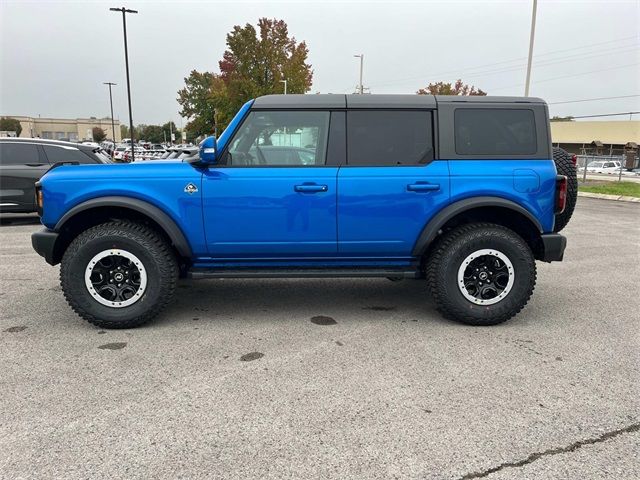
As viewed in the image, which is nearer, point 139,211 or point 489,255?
point 139,211

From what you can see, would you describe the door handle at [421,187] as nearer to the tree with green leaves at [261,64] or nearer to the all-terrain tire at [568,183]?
the all-terrain tire at [568,183]

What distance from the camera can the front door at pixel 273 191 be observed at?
3967 mm

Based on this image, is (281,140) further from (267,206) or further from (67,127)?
(67,127)

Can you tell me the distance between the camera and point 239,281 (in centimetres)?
567

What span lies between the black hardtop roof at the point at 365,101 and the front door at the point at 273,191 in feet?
0.27

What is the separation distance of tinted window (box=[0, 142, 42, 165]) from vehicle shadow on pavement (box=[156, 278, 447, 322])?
5.95m

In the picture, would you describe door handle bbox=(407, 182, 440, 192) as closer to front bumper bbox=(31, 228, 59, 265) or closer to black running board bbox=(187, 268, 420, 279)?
black running board bbox=(187, 268, 420, 279)

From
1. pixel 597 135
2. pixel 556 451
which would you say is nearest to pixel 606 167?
pixel 597 135

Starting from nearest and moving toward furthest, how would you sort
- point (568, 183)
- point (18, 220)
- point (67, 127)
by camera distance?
1. point (568, 183)
2. point (18, 220)
3. point (67, 127)

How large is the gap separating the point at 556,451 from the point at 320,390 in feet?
4.43

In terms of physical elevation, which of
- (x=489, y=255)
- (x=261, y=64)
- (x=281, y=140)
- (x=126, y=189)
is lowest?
(x=489, y=255)

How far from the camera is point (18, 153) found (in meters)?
9.40

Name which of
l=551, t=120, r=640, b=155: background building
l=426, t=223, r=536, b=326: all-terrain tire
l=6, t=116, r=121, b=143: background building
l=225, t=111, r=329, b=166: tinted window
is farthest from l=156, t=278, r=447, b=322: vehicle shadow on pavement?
l=6, t=116, r=121, b=143: background building

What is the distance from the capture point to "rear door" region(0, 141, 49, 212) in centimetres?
920
